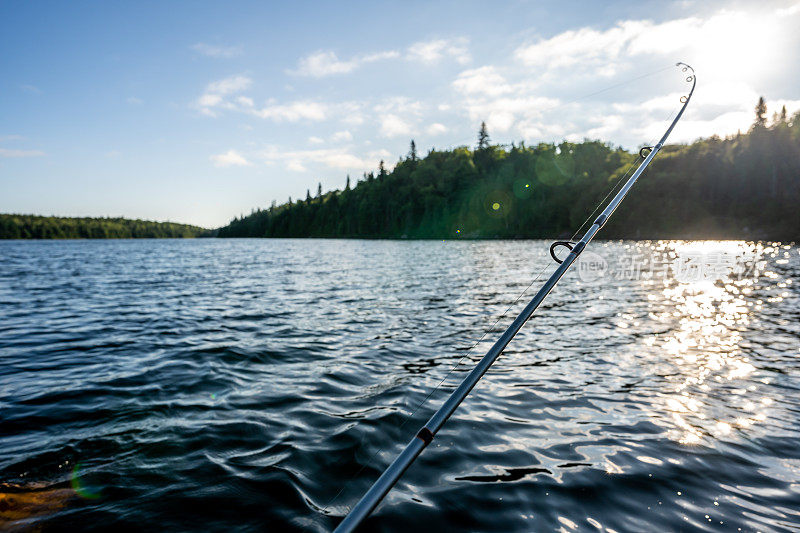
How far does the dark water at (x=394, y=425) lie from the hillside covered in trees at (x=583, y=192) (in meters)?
63.4

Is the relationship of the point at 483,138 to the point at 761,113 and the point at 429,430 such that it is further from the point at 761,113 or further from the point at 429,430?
the point at 429,430

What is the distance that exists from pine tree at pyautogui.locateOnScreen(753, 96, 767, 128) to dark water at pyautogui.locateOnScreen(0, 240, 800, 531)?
127 metres

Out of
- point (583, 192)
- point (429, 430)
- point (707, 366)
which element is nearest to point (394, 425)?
point (429, 430)

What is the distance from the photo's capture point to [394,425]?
18.2 ft

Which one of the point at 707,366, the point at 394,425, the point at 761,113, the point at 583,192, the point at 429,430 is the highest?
the point at 761,113

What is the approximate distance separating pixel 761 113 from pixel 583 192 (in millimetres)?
44808

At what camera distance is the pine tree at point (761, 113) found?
342ft

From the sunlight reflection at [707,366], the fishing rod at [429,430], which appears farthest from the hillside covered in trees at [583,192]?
the fishing rod at [429,430]

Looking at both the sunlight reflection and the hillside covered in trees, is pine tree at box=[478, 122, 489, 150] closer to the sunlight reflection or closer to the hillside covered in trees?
the hillside covered in trees

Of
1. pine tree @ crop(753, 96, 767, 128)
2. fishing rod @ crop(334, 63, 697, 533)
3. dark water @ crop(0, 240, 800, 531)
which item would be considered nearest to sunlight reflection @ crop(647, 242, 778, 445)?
dark water @ crop(0, 240, 800, 531)

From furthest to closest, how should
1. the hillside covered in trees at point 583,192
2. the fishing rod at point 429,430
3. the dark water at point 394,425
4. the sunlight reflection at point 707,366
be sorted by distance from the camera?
the hillside covered in trees at point 583,192, the sunlight reflection at point 707,366, the dark water at point 394,425, the fishing rod at point 429,430

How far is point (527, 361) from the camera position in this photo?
8.31 m

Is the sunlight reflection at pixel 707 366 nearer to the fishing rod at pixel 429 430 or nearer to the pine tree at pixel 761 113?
the fishing rod at pixel 429 430

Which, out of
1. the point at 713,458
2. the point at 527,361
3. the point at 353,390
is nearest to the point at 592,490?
the point at 713,458
